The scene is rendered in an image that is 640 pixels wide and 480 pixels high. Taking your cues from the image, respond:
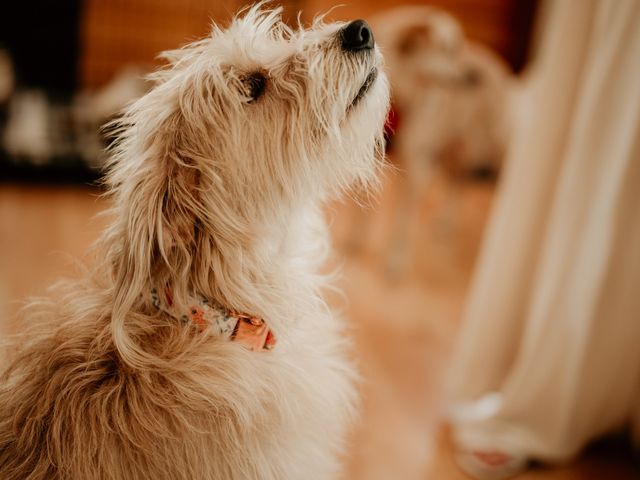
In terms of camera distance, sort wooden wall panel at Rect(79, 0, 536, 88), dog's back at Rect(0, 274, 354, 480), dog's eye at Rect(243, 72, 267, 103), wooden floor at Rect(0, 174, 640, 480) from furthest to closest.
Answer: wooden wall panel at Rect(79, 0, 536, 88) < wooden floor at Rect(0, 174, 640, 480) < dog's eye at Rect(243, 72, 267, 103) < dog's back at Rect(0, 274, 354, 480)

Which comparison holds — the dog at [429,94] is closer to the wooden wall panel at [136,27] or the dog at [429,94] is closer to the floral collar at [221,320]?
the floral collar at [221,320]

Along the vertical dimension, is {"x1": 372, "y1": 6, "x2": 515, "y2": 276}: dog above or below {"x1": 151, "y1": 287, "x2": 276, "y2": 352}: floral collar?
above

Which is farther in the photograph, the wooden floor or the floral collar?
the wooden floor

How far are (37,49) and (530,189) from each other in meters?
4.39

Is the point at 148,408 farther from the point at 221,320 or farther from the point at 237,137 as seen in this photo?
the point at 237,137

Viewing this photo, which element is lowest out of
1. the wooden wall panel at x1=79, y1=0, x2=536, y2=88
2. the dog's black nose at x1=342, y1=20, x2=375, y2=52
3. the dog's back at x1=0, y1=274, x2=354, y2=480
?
the dog's back at x1=0, y1=274, x2=354, y2=480

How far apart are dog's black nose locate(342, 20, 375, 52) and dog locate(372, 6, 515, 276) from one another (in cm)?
173

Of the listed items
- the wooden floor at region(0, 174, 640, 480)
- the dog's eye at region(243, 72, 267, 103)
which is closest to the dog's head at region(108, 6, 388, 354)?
the dog's eye at region(243, 72, 267, 103)

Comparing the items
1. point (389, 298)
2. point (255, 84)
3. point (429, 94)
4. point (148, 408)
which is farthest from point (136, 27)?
point (148, 408)

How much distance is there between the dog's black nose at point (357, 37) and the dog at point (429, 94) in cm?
173

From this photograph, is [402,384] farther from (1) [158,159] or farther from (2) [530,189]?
(1) [158,159]

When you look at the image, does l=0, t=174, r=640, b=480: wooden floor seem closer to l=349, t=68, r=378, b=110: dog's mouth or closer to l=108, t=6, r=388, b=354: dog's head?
l=108, t=6, r=388, b=354: dog's head

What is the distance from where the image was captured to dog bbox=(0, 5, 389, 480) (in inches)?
31.1

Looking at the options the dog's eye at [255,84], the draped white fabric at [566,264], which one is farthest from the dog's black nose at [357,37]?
the draped white fabric at [566,264]
